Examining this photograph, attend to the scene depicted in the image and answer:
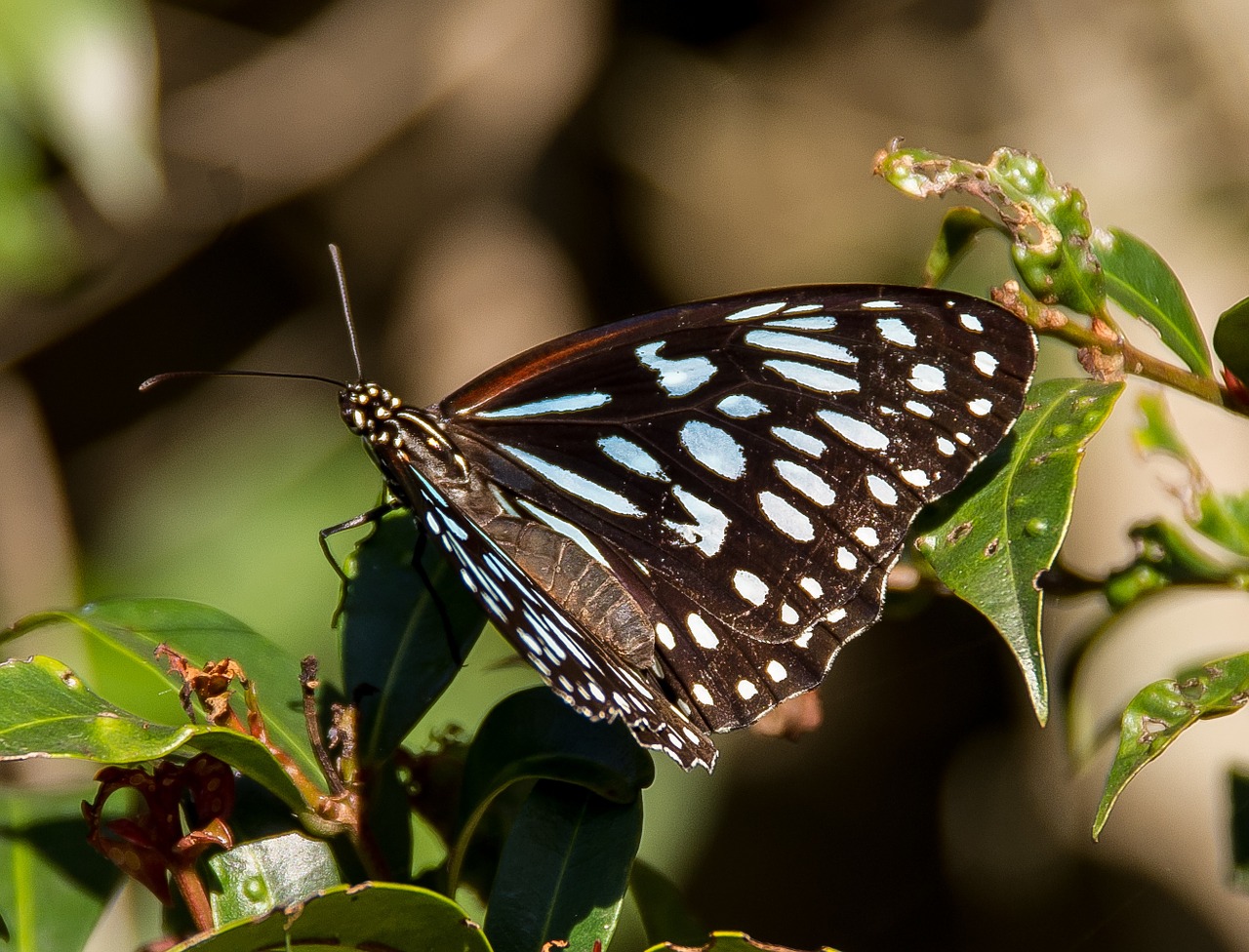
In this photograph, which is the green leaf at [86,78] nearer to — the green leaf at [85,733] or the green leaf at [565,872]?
the green leaf at [85,733]

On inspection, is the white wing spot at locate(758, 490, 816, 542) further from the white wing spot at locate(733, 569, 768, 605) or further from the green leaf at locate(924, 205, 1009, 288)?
the green leaf at locate(924, 205, 1009, 288)

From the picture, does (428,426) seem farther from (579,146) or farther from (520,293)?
(579,146)

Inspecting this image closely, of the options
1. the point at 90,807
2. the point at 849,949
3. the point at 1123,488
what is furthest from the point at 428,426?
the point at 849,949

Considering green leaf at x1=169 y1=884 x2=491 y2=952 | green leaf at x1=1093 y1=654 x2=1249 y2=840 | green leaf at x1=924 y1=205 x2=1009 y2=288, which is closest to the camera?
green leaf at x1=169 y1=884 x2=491 y2=952

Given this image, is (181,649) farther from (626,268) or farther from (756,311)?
(626,268)

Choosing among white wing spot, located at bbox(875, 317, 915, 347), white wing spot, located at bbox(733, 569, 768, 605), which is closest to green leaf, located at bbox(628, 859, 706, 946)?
white wing spot, located at bbox(733, 569, 768, 605)

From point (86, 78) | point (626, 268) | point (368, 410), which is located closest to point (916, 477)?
point (368, 410)
